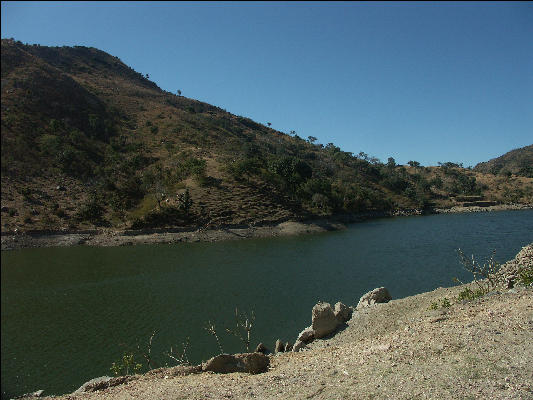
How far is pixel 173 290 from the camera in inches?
1017

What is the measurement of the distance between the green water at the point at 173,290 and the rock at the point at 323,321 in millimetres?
2001

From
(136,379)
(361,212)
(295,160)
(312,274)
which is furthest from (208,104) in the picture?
(136,379)

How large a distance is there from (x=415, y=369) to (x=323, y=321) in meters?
8.01

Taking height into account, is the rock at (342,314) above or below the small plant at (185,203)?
below

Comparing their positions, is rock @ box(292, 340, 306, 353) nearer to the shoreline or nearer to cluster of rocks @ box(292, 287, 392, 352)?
cluster of rocks @ box(292, 287, 392, 352)

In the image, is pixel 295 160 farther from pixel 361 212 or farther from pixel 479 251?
pixel 479 251

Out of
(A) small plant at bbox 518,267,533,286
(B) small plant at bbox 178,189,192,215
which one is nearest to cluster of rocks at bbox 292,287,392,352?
(A) small plant at bbox 518,267,533,286

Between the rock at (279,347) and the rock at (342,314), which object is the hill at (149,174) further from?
the rock at (342,314)

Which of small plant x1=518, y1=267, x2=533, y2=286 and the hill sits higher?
the hill

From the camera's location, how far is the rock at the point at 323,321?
1552 centimetres

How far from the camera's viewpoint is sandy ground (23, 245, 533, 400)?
6992mm

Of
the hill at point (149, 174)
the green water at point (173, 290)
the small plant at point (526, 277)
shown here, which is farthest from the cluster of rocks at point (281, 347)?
the hill at point (149, 174)

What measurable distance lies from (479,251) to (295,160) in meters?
46.1

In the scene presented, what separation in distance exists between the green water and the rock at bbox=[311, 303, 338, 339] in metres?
2.00
